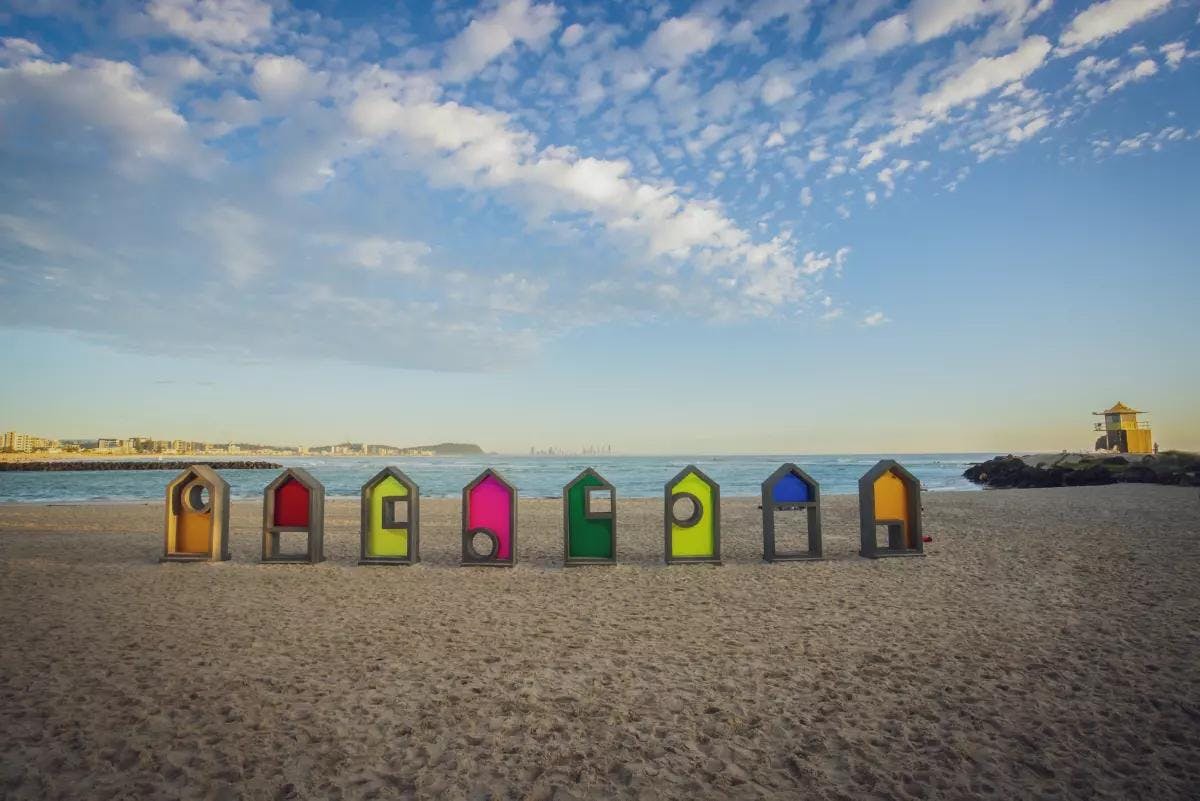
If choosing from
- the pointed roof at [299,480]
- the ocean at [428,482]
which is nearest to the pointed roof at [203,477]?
the pointed roof at [299,480]

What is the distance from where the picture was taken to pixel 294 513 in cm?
1085

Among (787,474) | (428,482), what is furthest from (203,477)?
(428,482)

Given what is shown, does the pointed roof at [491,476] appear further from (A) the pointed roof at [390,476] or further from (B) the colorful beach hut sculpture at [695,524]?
(B) the colorful beach hut sculpture at [695,524]

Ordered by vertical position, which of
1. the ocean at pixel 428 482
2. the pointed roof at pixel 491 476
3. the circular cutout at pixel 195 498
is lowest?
the ocean at pixel 428 482

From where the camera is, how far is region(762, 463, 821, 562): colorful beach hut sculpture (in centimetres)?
1059

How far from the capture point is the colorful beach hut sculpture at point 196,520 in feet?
35.4

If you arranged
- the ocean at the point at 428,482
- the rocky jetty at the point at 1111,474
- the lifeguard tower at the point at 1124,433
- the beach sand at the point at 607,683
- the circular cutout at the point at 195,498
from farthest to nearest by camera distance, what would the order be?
1. the lifeguard tower at the point at 1124,433
2. the ocean at the point at 428,482
3. the rocky jetty at the point at 1111,474
4. the circular cutout at the point at 195,498
5. the beach sand at the point at 607,683

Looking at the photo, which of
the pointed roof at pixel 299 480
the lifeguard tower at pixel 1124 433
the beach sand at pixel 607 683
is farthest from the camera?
the lifeguard tower at pixel 1124 433

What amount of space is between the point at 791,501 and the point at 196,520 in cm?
1029

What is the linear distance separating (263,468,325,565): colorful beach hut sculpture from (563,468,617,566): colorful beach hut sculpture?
13.6 feet

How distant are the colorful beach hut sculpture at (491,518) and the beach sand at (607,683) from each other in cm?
68

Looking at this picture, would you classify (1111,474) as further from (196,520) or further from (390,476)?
(196,520)

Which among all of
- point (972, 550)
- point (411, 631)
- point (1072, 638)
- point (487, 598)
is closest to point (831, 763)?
point (1072, 638)

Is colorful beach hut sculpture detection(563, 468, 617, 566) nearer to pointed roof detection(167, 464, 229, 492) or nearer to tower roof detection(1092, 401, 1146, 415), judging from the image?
pointed roof detection(167, 464, 229, 492)
